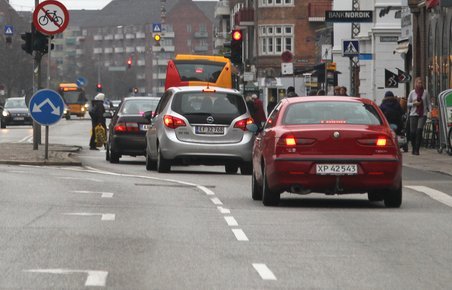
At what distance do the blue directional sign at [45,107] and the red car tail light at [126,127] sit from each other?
2965 mm

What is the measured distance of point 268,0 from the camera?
116 metres

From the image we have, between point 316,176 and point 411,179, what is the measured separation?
781 cm

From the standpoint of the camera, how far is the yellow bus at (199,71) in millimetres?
53281

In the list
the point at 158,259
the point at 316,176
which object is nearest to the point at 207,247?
the point at 158,259

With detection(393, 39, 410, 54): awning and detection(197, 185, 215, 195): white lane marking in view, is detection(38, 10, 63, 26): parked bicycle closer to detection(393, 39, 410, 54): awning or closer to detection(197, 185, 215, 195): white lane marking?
detection(197, 185, 215, 195): white lane marking

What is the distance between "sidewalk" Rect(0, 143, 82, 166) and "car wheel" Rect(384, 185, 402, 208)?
12823 millimetres

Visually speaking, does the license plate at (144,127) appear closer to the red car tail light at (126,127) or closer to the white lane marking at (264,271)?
the red car tail light at (126,127)

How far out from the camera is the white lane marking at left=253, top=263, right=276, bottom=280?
11163 millimetres

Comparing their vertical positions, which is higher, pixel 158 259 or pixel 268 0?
pixel 268 0

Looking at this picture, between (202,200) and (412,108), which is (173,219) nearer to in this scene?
(202,200)

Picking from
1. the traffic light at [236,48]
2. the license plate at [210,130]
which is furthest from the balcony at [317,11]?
the license plate at [210,130]

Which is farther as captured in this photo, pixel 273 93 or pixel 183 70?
pixel 273 93

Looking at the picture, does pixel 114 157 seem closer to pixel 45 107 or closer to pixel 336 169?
pixel 45 107

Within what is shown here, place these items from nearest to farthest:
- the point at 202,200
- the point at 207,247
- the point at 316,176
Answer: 1. the point at 207,247
2. the point at 316,176
3. the point at 202,200
